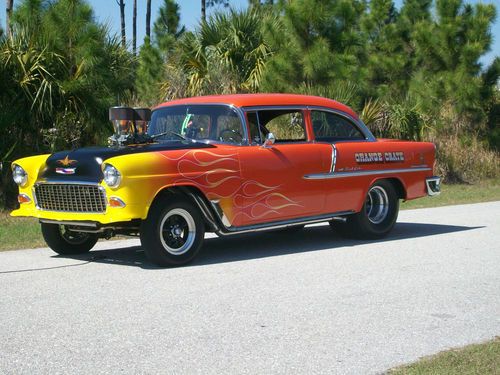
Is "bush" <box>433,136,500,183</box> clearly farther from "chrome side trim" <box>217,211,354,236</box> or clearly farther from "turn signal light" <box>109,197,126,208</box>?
"turn signal light" <box>109,197,126,208</box>

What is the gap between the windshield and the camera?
8.48 metres

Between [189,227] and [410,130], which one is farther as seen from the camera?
[410,130]

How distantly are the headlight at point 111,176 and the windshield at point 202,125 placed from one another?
4.33 ft

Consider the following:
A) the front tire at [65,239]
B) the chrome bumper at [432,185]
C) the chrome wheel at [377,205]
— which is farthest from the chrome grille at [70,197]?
the chrome bumper at [432,185]

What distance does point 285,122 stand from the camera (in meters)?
9.69

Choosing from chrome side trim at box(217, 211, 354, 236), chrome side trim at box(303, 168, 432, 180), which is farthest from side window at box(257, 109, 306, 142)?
chrome side trim at box(217, 211, 354, 236)

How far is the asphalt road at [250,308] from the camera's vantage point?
15.6 feet

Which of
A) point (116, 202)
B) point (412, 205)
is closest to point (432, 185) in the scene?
point (412, 205)

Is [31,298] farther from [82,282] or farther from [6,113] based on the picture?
[6,113]

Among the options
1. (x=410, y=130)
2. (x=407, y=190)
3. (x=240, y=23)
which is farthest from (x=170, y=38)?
(x=407, y=190)

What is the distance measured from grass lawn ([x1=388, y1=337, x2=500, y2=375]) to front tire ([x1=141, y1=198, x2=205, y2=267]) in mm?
3456

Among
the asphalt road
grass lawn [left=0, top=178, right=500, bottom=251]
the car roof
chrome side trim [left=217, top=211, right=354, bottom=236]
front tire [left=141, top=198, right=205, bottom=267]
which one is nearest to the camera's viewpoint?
the asphalt road

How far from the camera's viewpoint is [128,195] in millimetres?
7328

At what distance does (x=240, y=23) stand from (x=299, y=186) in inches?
485
